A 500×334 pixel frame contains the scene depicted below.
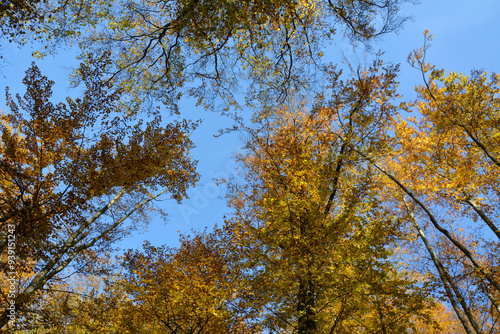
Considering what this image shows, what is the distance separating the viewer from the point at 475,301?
269 inches

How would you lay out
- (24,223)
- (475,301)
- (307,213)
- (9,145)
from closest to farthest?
1. (24,223)
2. (9,145)
3. (307,213)
4. (475,301)

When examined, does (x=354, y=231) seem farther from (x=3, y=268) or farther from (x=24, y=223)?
(x=3, y=268)

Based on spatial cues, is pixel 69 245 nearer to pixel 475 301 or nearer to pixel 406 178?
pixel 475 301

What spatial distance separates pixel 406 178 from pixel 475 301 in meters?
4.47

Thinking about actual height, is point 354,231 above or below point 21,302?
above

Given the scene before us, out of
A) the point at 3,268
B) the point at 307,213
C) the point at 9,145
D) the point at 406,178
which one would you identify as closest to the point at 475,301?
the point at 406,178

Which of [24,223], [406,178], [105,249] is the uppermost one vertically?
[406,178]

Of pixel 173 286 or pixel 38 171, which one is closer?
pixel 38 171

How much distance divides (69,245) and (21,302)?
141 centimetres

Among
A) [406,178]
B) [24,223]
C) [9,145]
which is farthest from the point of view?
[406,178]

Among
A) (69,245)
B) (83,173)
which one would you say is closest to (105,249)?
(69,245)

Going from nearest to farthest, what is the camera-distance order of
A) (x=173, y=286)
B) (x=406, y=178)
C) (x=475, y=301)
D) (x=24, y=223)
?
(x=24, y=223)
(x=475, y=301)
(x=173, y=286)
(x=406, y=178)

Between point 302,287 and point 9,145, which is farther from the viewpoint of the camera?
point 302,287

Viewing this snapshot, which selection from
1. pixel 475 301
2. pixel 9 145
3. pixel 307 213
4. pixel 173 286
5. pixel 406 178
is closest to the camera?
pixel 9 145
